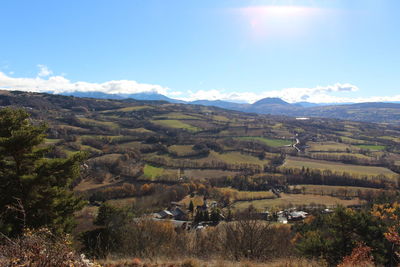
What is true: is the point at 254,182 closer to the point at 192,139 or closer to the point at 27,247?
the point at 192,139

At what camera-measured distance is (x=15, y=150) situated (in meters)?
12.1

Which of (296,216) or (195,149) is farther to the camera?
(195,149)

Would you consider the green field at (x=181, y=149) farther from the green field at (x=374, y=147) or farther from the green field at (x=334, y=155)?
the green field at (x=374, y=147)

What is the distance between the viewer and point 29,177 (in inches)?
465

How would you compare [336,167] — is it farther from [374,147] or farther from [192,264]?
[192,264]

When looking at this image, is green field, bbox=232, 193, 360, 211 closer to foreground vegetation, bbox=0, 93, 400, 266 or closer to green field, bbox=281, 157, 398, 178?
foreground vegetation, bbox=0, 93, 400, 266

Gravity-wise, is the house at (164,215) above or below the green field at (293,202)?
above

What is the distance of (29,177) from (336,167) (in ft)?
348

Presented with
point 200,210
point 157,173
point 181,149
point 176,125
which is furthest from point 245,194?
point 176,125

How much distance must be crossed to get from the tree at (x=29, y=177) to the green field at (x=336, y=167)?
92809 mm

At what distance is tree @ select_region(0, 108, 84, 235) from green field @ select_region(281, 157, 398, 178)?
9281cm

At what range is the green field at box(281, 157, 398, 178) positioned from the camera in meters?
89.9

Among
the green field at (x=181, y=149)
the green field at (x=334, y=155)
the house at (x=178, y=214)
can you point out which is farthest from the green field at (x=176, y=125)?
the house at (x=178, y=214)

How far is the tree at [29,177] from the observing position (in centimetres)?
1194
